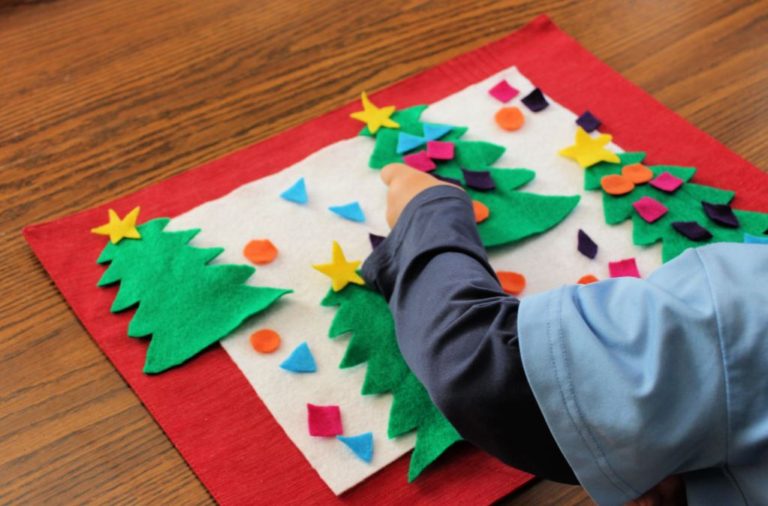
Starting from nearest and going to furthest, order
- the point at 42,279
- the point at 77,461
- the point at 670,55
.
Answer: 1. the point at 77,461
2. the point at 42,279
3. the point at 670,55

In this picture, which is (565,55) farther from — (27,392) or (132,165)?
(27,392)

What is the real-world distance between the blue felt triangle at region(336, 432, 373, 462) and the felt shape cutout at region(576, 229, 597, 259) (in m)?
0.32

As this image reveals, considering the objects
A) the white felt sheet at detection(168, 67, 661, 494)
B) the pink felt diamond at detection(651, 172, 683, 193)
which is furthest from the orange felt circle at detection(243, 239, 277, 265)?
the pink felt diamond at detection(651, 172, 683, 193)

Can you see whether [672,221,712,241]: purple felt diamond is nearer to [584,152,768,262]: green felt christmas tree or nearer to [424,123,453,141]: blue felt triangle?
[584,152,768,262]: green felt christmas tree

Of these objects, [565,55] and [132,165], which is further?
[565,55]

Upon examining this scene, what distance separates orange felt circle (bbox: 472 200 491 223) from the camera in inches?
41.4

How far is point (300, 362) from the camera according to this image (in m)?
0.94

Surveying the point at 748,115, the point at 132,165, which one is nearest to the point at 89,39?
the point at 132,165

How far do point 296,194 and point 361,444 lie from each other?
0.33 meters

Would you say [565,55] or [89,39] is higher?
[89,39]

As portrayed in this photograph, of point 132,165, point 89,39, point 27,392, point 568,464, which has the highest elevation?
point 89,39

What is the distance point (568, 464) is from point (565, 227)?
1.21 feet

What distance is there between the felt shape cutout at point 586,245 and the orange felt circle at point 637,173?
0.11 metres

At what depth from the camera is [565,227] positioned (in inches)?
41.8
